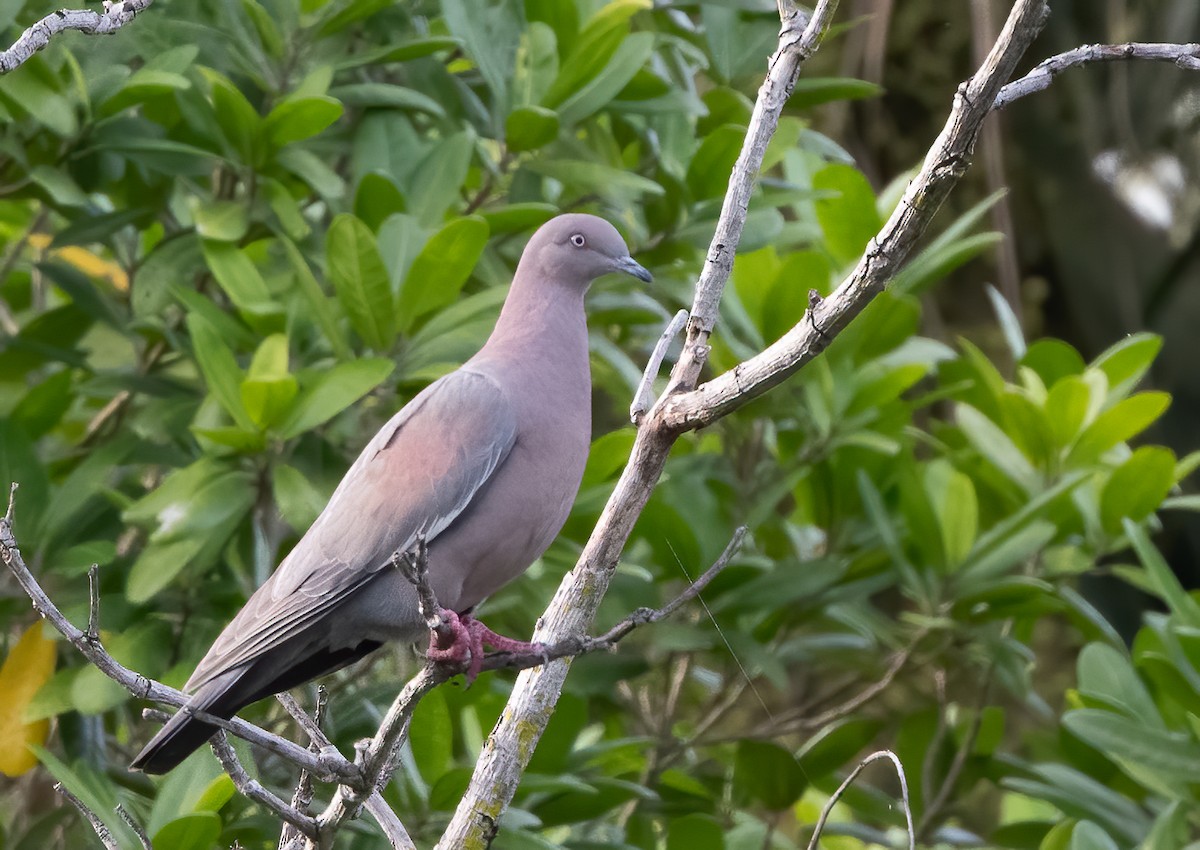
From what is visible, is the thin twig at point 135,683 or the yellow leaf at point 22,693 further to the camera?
the yellow leaf at point 22,693

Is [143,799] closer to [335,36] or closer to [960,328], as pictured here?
[335,36]

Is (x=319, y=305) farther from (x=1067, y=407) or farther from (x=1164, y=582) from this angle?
(x=1164, y=582)

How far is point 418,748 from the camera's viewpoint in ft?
8.18

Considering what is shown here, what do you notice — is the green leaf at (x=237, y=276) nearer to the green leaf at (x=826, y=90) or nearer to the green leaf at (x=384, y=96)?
the green leaf at (x=384, y=96)

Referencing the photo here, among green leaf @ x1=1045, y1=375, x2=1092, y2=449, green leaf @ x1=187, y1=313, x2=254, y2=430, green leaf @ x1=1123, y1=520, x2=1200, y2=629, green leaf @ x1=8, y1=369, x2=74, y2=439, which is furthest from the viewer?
green leaf @ x1=1045, y1=375, x2=1092, y2=449

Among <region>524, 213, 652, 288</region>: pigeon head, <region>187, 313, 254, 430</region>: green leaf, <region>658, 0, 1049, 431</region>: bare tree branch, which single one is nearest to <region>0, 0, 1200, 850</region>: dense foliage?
<region>187, 313, 254, 430</region>: green leaf

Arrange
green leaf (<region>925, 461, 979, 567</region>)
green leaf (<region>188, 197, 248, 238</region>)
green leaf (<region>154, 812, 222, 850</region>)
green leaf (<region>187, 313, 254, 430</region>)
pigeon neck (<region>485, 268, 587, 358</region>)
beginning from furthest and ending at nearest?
green leaf (<region>925, 461, 979, 567</region>) → green leaf (<region>188, 197, 248, 238</region>) → green leaf (<region>187, 313, 254, 430</region>) → pigeon neck (<region>485, 268, 587, 358</region>) → green leaf (<region>154, 812, 222, 850</region>)

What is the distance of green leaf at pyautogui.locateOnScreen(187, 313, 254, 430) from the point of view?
98.4 inches

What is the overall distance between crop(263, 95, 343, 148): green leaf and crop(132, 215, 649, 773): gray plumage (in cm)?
71

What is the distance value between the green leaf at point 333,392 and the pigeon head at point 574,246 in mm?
367

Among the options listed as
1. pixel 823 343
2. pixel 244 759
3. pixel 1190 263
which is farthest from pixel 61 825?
pixel 1190 263

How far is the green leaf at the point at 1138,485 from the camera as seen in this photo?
3191mm

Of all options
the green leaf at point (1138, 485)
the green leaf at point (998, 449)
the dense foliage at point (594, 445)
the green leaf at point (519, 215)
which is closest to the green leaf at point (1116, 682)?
the dense foliage at point (594, 445)

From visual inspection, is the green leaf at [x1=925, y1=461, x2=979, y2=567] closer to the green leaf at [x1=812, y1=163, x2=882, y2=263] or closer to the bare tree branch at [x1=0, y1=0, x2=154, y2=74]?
the green leaf at [x1=812, y1=163, x2=882, y2=263]
